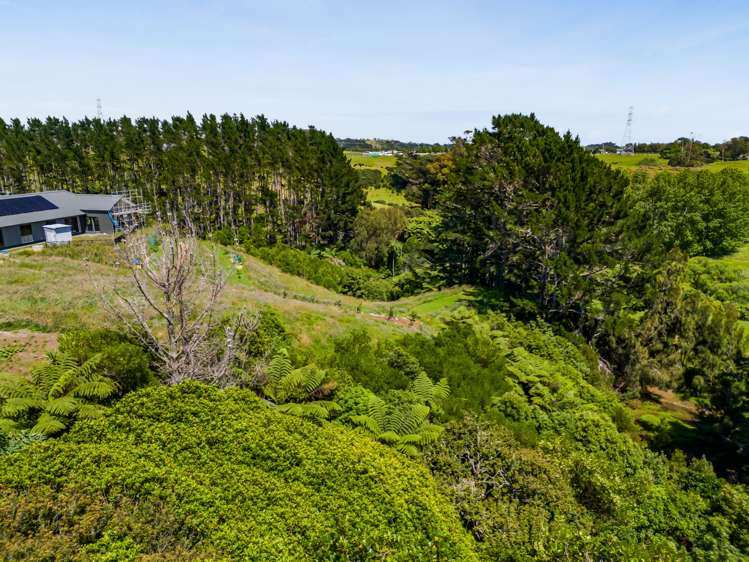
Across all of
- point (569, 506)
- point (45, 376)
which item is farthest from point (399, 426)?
point (45, 376)

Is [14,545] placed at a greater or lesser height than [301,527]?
greater

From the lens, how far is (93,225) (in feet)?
158

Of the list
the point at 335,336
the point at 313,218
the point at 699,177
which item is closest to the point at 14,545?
the point at 335,336

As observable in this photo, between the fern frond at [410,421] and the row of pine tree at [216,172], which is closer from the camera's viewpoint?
the fern frond at [410,421]

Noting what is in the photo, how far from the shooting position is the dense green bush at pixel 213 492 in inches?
248

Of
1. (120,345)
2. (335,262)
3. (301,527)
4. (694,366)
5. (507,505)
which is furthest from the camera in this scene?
(335,262)

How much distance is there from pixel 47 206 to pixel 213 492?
49007mm

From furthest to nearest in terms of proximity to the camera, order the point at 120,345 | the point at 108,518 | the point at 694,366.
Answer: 1. the point at 694,366
2. the point at 120,345
3. the point at 108,518

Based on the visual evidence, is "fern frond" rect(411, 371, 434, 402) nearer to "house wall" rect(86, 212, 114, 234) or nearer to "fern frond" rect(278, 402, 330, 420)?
"fern frond" rect(278, 402, 330, 420)

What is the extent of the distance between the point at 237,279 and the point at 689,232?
53.2 m

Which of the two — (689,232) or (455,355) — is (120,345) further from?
(689,232)

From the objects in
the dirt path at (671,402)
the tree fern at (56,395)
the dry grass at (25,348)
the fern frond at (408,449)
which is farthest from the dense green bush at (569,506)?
the dirt path at (671,402)

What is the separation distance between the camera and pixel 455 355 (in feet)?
62.8

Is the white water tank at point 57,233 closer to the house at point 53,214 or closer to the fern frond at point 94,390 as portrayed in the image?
the house at point 53,214
